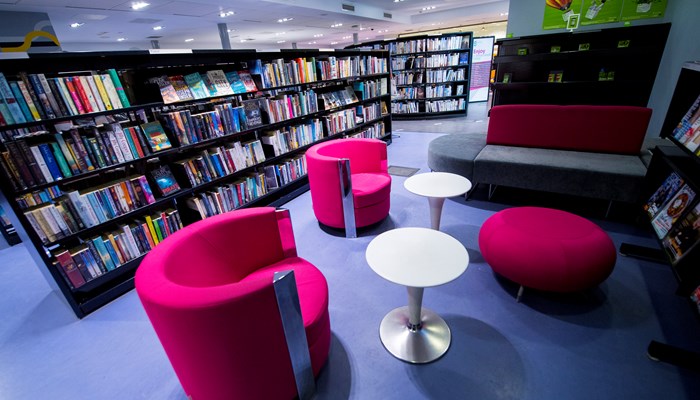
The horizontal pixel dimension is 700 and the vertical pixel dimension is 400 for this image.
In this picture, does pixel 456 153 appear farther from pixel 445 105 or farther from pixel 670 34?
pixel 445 105

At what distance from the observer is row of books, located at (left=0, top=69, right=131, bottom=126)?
182 centimetres

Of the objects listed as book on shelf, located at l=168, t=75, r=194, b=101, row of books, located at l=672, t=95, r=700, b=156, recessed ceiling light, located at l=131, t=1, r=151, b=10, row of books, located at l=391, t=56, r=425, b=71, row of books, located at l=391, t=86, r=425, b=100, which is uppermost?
recessed ceiling light, located at l=131, t=1, r=151, b=10

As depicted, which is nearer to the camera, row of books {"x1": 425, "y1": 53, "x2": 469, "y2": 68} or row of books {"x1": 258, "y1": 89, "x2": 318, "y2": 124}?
row of books {"x1": 258, "y1": 89, "x2": 318, "y2": 124}

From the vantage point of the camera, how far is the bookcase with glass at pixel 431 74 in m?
7.38

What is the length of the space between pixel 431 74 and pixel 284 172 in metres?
5.72

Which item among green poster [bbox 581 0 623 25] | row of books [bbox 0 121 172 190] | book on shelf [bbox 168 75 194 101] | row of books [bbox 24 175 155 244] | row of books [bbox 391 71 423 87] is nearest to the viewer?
row of books [bbox 0 121 172 190]

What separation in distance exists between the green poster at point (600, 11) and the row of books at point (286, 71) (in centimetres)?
362

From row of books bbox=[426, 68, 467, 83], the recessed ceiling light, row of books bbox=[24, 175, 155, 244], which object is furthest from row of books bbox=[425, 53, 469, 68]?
row of books bbox=[24, 175, 155, 244]

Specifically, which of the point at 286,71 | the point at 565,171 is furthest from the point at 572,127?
the point at 286,71

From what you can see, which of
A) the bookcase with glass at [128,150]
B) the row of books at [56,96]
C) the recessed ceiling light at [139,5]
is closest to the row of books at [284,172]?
the bookcase with glass at [128,150]

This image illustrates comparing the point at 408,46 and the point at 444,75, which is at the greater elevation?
the point at 408,46

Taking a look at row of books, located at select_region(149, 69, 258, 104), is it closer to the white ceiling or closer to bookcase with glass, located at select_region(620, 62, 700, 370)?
bookcase with glass, located at select_region(620, 62, 700, 370)

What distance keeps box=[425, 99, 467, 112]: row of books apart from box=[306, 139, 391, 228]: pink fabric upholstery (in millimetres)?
5532

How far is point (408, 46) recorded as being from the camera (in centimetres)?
746
